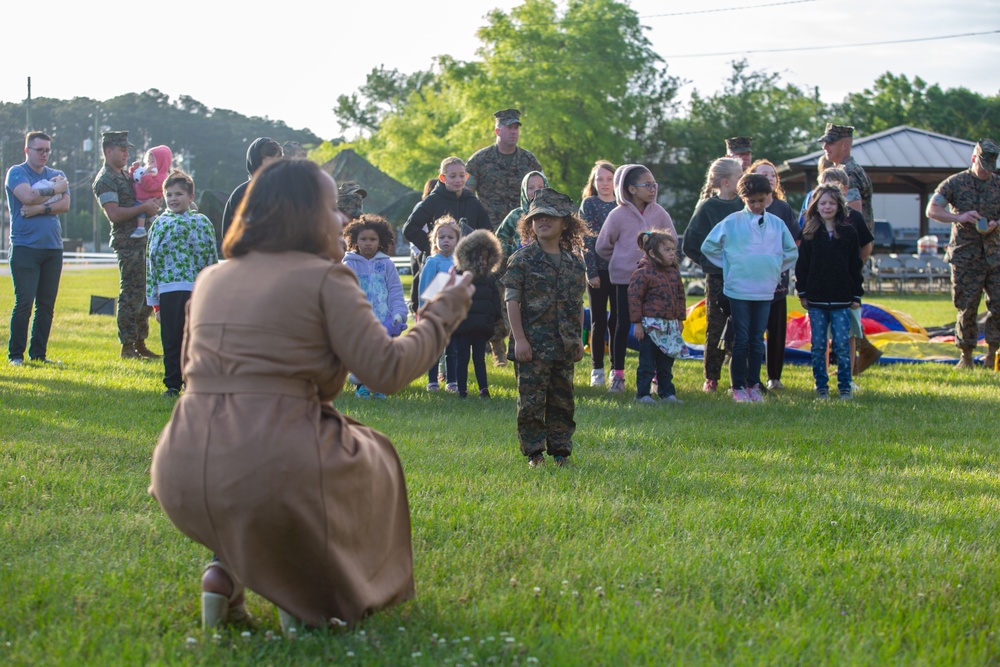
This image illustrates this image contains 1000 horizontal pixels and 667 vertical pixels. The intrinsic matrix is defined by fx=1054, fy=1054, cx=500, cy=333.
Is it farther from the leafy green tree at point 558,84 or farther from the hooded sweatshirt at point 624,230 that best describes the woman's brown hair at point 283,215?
the leafy green tree at point 558,84

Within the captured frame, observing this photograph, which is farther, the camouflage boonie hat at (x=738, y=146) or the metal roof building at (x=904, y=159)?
the metal roof building at (x=904, y=159)

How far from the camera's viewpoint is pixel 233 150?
94375 millimetres

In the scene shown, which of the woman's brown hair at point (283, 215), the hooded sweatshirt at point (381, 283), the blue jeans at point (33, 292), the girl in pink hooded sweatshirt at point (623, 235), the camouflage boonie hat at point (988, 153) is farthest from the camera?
the camouflage boonie hat at point (988, 153)

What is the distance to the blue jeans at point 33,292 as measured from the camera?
10.9 meters

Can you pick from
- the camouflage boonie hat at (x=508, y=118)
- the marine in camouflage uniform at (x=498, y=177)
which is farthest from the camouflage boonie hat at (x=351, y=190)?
the camouflage boonie hat at (x=508, y=118)

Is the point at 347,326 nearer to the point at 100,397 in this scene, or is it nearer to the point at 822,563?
the point at 822,563

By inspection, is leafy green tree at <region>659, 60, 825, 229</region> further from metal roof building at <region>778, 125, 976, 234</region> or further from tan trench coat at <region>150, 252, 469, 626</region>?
tan trench coat at <region>150, 252, 469, 626</region>

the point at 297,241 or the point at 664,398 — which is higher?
the point at 297,241

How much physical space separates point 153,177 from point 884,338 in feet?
30.4

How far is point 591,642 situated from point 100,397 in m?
6.38

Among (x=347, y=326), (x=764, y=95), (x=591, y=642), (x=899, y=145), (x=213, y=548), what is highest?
(x=764, y=95)

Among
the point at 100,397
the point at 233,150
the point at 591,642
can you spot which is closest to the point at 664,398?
the point at 100,397

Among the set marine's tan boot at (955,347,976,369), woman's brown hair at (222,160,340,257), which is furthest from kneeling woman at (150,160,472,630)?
marine's tan boot at (955,347,976,369)

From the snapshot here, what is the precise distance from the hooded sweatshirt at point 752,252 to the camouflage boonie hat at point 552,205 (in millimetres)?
3316
